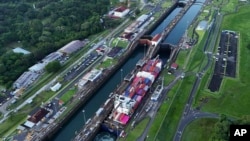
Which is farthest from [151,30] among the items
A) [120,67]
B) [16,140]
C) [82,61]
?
[16,140]

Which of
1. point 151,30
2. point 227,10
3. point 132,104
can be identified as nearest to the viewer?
point 132,104

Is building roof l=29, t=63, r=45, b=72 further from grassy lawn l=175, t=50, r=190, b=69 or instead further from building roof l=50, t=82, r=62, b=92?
grassy lawn l=175, t=50, r=190, b=69

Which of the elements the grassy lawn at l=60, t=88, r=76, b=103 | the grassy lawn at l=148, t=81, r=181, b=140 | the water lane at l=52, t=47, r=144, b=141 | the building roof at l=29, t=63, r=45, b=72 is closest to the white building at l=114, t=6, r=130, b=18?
the water lane at l=52, t=47, r=144, b=141

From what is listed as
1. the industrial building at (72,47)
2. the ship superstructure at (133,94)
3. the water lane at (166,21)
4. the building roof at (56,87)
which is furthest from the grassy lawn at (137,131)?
the water lane at (166,21)

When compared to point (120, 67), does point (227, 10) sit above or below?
above

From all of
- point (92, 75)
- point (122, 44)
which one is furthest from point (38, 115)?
point (122, 44)

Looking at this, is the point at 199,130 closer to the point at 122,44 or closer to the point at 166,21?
the point at 122,44

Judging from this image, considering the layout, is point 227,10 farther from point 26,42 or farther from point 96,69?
point 26,42
